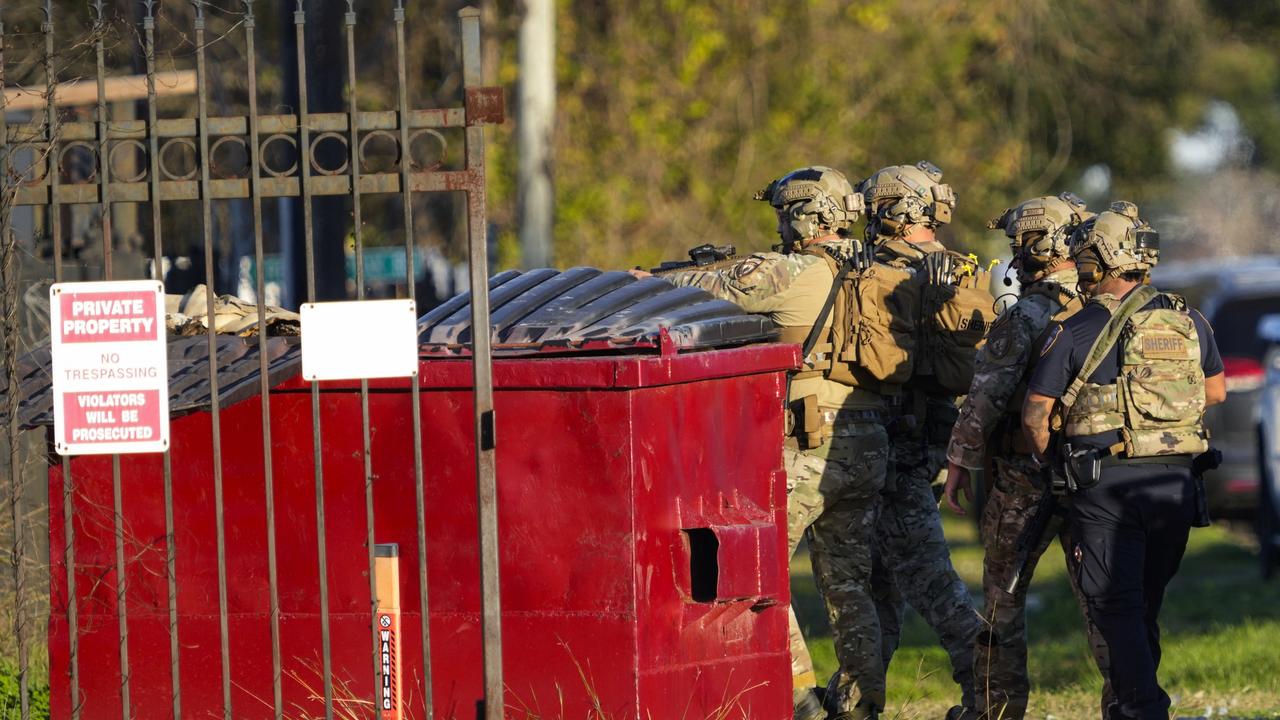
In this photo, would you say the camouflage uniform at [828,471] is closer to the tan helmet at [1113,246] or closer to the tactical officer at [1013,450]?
the tactical officer at [1013,450]

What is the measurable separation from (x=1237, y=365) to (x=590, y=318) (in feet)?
29.4

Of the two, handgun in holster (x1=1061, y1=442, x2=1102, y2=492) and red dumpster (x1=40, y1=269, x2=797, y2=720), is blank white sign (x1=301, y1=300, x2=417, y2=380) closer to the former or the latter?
red dumpster (x1=40, y1=269, x2=797, y2=720)

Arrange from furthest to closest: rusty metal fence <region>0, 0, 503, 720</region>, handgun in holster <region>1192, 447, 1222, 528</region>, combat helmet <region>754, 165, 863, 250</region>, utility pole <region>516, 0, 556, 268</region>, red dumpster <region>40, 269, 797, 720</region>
Answer: 1. utility pole <region>516, 0, 556, 268</region>
2. combat helmet <region>754, 165, 863, 250</region>
3. handgun in holster <region>1192, 447, 1222, 528</region>
4. red dumpster <region>40, 269, 797, 720</region>
5. rusty metal fence <region>0, 0, 503, 720</region>

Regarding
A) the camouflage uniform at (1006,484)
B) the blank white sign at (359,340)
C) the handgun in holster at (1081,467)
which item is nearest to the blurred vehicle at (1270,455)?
the camouflage uniform at (1006,484)

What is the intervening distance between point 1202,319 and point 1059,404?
550 mm

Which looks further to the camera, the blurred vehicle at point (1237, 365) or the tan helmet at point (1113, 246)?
the blurred vehicle at point (1237, 365)

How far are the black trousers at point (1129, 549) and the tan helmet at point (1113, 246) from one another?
0.62 meters

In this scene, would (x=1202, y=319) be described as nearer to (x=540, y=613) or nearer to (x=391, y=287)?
(x=540, y=613)

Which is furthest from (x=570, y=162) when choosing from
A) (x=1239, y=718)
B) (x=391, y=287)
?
(x=1239, y=718)

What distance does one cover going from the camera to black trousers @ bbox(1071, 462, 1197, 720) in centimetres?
551

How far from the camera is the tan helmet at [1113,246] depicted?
5.56 meters

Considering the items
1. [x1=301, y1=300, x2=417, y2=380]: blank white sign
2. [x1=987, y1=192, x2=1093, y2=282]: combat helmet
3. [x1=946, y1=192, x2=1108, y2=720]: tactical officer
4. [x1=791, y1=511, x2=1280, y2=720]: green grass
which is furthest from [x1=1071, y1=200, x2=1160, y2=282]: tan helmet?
[x1=301, y1=300, x2=417, y2=380]: blank white sign

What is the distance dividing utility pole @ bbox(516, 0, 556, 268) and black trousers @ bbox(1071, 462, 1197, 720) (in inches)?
395

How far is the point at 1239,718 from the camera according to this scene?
6852 millimetres
